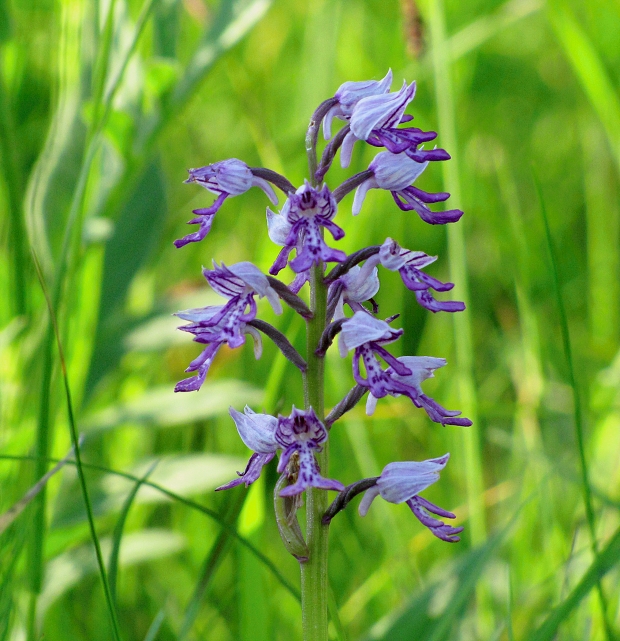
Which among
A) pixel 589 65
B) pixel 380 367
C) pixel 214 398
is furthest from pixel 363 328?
pixel 589 65

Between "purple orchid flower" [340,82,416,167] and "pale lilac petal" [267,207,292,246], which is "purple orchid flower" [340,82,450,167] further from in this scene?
"pale lilac petal" [267,207,292,246]

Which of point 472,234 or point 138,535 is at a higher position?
point 472,234

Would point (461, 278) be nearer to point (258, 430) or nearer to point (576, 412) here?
point (576, 412)

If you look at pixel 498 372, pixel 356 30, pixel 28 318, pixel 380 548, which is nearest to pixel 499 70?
pixel 356 30

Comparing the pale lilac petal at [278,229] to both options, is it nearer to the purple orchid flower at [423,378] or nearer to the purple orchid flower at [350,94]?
the purple orchid flower at [350,94]

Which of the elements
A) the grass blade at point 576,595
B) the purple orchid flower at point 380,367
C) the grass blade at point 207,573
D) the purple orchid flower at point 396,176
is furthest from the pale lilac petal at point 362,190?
the grass blade at point 576,595

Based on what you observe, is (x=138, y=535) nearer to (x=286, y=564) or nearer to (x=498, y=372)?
(x=286, y=564)
